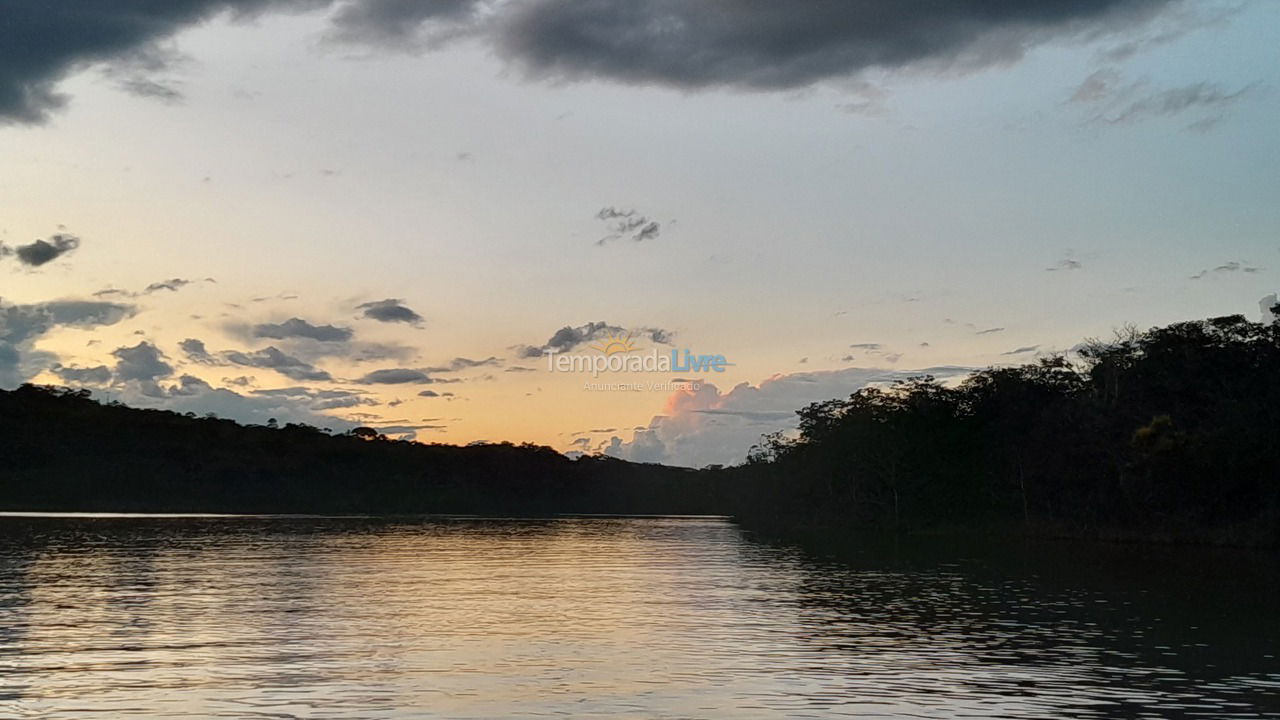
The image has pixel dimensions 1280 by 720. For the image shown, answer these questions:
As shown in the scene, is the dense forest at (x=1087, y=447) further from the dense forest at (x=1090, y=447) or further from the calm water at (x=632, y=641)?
the calm water at (x=632, y=641)

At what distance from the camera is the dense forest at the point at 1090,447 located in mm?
92875

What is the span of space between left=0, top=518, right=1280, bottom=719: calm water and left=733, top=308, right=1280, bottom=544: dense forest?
91.8ft

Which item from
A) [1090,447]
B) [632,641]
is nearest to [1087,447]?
[1090,447]

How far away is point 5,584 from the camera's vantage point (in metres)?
52.3

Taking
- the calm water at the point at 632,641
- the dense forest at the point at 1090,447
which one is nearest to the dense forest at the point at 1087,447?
the dense forest at the point at 1090,447

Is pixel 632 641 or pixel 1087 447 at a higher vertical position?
pixel 1087 447

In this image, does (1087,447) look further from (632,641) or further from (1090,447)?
(632,641)

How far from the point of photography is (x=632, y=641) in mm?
34625

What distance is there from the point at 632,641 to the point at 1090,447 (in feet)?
269

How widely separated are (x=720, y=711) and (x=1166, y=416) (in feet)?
271

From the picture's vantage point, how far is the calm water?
79.4 feet

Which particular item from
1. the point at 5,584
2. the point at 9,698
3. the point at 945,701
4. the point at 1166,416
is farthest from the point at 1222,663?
the point at 1166,416

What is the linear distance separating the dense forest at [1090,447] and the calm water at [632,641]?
2799 centimetres

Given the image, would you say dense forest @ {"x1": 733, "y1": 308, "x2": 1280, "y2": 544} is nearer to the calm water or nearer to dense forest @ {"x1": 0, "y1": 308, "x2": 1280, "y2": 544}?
dense forest @ {"x1": 0, "y1": 308, "x2": 1280, "y2": 544}
